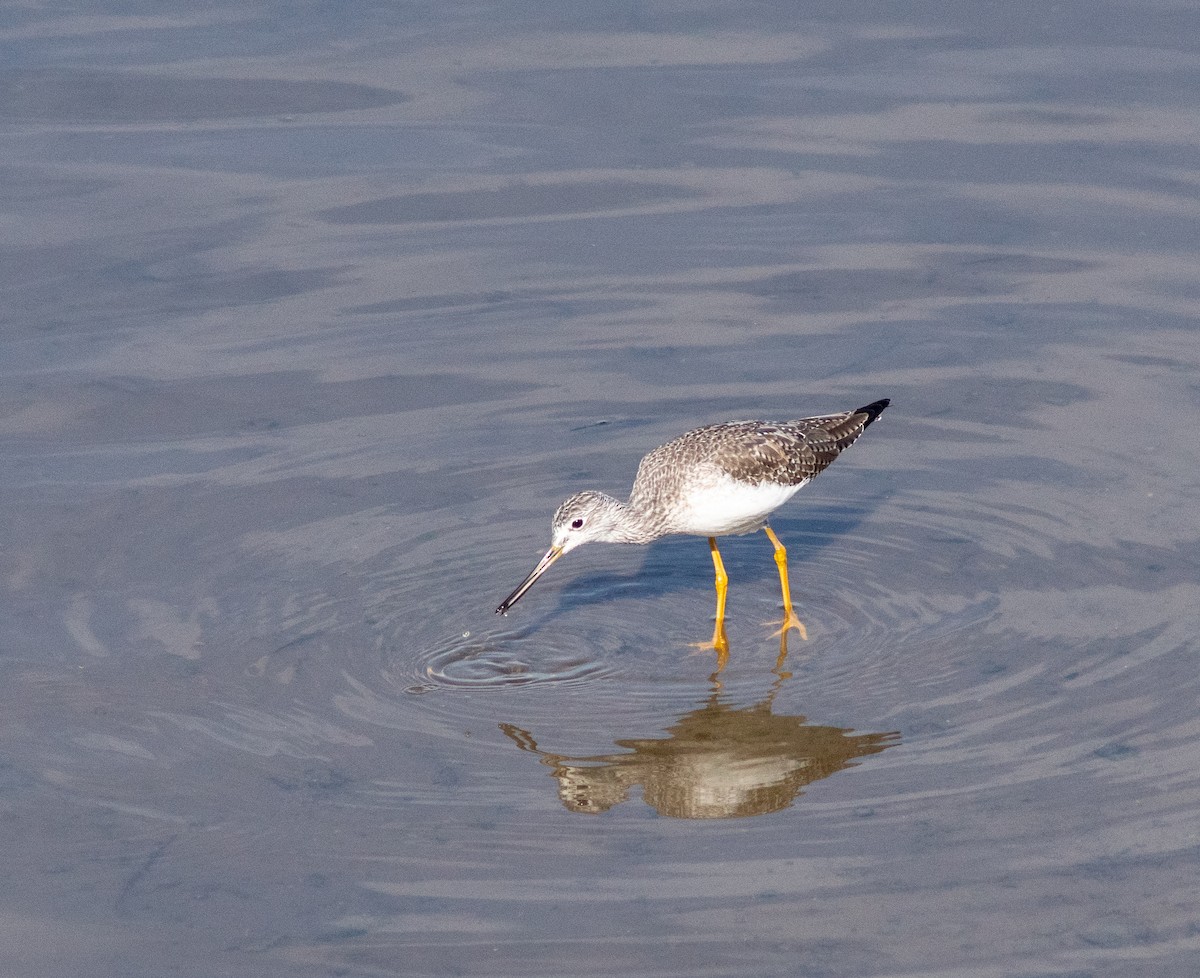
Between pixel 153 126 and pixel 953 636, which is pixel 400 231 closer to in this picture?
pixel 153 126

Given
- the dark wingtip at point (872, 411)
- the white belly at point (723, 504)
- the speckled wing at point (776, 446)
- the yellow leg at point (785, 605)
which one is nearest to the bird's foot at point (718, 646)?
the yellow leg at point (785, 605)

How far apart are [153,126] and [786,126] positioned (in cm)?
629

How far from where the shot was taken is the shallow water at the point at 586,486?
7.81m

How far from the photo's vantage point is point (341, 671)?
963cm

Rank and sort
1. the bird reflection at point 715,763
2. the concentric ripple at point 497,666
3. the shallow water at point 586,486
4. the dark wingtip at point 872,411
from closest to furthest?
the shallow water at point 586,486 → the bird reflection at point 715,763 → the concentric ripple at point 497,666 → the dark wingtip at point 872,411

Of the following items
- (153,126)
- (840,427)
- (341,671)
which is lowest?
(341,671)

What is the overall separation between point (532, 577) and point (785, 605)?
1613 millimetres

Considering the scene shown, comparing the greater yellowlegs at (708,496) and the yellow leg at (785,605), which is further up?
the greater yellowlegs at (708,496)

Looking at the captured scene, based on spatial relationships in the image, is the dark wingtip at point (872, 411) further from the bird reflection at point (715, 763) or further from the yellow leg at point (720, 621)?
the bird reflection at point (715, 763)

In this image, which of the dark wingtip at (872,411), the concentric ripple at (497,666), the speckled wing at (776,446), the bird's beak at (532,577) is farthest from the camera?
the dark wingtip at (872,411)

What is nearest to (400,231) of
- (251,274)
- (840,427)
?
(251,274)

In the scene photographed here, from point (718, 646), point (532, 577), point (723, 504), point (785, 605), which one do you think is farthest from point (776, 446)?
point (532, 577)

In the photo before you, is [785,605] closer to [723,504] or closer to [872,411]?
[723,504]

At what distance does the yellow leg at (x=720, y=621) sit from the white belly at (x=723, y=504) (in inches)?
9.8
